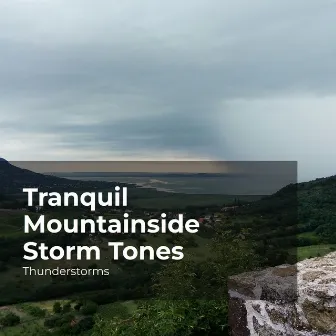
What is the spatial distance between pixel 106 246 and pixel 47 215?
1464mm

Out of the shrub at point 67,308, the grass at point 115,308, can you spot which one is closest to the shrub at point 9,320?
the shrub at point 67,308

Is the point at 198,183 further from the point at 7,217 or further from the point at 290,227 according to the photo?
the point at 7,217

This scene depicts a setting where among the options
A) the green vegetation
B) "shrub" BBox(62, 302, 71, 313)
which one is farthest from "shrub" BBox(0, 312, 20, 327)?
"shrub" BBox(62, 302, 71, 313)

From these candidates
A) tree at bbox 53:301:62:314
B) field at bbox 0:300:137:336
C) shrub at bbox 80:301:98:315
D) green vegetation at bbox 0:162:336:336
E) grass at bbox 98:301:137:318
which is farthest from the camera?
tree at bbox 53:301:62:314

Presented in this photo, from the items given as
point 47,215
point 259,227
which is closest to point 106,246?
point 47,215

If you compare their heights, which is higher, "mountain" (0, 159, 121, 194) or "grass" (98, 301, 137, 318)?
"mountain" (0, 159, 121, 194)

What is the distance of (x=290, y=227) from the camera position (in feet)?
52.0

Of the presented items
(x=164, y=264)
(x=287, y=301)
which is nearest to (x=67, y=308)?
(x=164, y=264)

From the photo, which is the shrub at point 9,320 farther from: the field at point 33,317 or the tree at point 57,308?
the tree at point 57,308

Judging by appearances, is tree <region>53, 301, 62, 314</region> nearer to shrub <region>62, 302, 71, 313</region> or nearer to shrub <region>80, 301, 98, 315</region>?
shrub <region>62, 302, 71, 313</region>

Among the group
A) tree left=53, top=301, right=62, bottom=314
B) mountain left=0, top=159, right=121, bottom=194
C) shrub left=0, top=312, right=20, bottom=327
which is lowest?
shrub left=0, top=312, right=20, bottom=327

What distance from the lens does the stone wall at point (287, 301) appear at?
5.45m

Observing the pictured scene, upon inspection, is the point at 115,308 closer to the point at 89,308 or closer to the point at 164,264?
the point at 89,308

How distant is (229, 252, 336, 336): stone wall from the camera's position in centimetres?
545
